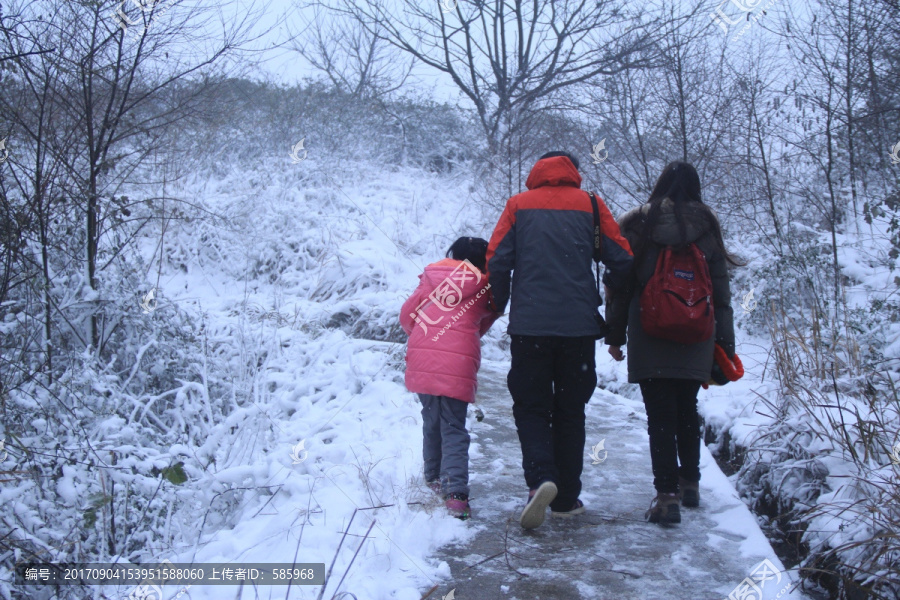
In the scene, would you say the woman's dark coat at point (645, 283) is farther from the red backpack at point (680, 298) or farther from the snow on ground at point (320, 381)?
the snow on ground at point (320, 381)

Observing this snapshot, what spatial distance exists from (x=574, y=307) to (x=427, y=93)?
48.5 feet

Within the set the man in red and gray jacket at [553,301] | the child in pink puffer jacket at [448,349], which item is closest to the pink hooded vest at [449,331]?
the child in pink puffer jacket at [448,349]

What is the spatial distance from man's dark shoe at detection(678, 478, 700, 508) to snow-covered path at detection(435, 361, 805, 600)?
4cm

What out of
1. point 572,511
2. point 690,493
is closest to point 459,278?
point 572,511

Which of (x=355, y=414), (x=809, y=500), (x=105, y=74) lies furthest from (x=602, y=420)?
(x=105, y=74)

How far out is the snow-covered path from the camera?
8.54ft

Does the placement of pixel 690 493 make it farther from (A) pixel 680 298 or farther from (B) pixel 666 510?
(A) pixel 680 298

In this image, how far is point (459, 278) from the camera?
354cm

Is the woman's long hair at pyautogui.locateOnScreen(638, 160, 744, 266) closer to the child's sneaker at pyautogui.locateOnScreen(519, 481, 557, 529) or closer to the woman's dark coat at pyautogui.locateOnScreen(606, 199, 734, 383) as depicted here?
the woman's dark coat at pyautogui.locateOnScreen(606, 199, 734, 383)

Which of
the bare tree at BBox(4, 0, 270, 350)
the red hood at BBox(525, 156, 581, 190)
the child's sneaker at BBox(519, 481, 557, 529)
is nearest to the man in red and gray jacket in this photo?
the red hood at BBox(525, 156, 581, 190)

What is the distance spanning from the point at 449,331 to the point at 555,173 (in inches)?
37.9

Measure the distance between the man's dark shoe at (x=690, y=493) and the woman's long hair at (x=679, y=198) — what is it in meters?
1.17

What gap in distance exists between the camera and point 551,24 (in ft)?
44.4

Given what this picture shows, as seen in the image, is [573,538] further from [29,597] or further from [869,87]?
[869,87]
